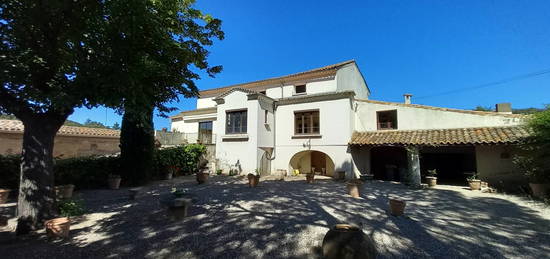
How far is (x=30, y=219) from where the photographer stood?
17.9ft

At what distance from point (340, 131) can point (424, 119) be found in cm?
528

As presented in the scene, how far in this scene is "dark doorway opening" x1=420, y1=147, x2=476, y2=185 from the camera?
608 inches

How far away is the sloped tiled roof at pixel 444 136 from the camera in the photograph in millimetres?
10250

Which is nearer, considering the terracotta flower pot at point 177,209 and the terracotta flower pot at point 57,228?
the terracotta flower pot at point 57,228

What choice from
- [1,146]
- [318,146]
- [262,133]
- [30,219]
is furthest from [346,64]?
[1,146]

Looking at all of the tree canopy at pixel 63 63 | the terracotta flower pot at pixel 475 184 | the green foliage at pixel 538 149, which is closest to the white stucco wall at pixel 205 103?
the tree canopy at pixel 63 63

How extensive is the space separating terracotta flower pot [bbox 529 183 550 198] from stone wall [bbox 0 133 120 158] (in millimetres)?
26659

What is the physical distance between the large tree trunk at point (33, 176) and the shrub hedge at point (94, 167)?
196 inches

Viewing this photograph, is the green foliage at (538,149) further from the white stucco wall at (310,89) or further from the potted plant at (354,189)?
the white stucco wall at (310,89)

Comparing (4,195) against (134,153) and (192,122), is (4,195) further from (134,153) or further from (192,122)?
(192,122)

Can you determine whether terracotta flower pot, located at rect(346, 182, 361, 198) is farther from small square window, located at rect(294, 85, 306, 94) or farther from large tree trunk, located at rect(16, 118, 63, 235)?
small square window, located at rect(294, 85, 306, 94)

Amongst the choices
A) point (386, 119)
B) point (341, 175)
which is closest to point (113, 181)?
point (341, 175)

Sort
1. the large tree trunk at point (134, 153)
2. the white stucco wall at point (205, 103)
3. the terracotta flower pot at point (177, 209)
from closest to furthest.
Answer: the terracotta flower pot at point (177, 209) → the large tree trunk at point (134, 153) → the white stucco wall at point (205, 103)

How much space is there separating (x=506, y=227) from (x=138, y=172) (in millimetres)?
14842
